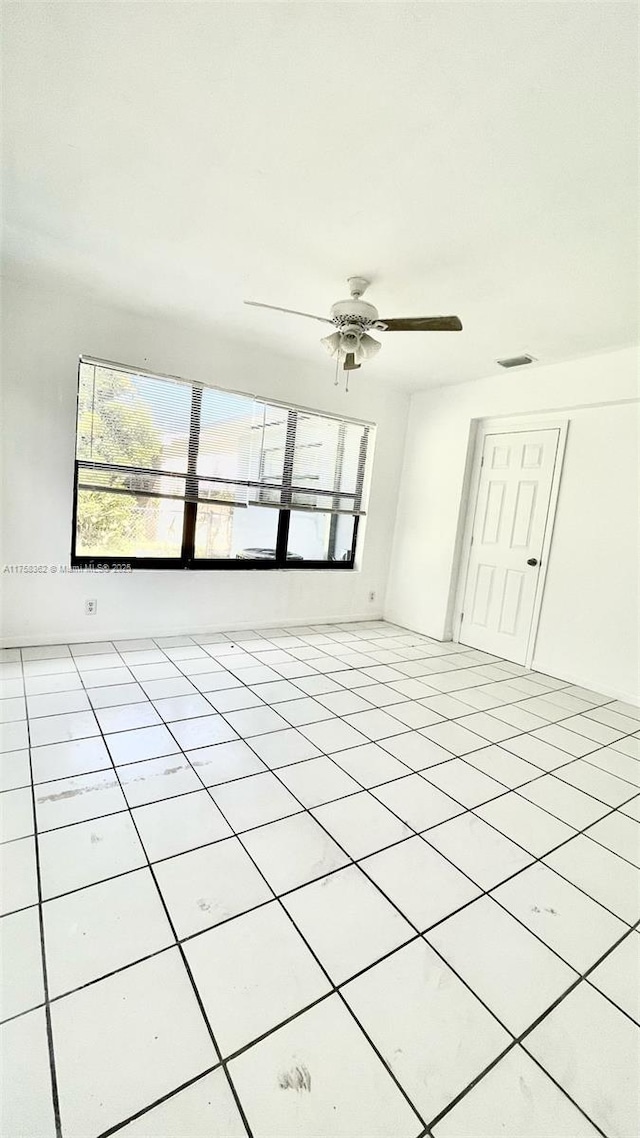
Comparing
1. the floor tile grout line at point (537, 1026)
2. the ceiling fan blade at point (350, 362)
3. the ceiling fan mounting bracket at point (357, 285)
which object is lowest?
the floor tile grout line at point (537, 1026)

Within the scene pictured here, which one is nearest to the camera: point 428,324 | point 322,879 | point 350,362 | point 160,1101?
point 160,1101

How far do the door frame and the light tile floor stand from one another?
142cm

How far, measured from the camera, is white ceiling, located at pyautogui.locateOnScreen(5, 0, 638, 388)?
4.58 ft

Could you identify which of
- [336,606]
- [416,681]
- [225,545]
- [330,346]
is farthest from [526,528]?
[225,545]

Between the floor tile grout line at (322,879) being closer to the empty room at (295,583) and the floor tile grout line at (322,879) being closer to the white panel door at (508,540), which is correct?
the empty room at (295,583)

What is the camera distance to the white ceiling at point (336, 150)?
1.40 m

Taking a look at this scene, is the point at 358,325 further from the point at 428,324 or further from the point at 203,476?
the point at 203,476

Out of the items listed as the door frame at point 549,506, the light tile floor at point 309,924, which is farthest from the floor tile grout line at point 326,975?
the door frame at point 549,506

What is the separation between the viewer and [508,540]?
435 cm

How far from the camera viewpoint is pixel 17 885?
1.50m

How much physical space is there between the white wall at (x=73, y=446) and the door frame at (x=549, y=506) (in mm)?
1256

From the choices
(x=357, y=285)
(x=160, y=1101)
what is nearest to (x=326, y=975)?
(x=160, y=1101)

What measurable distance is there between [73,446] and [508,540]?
373 cm

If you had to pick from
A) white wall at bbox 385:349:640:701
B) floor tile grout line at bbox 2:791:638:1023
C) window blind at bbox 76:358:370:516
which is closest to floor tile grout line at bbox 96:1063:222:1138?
floor tile grout line at bbox 2:791:638:1023
